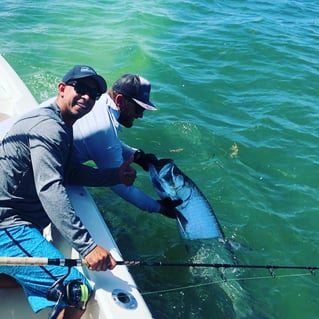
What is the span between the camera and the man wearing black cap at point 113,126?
14.1 feet

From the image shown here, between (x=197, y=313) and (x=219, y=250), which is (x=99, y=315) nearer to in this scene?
(x=197, y=313)

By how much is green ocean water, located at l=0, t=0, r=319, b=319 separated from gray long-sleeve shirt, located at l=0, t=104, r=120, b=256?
185 cm

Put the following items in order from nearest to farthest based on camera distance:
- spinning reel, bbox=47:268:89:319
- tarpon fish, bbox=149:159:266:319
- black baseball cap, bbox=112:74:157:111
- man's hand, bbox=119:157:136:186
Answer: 1. spinning reel, bbox=47:268:89:319
2. man's hand, bbox=119:157:136:186
3. black baseball cap, bbox=112:74:157:111
4. tarpon fish, bbox=149:159:266:319

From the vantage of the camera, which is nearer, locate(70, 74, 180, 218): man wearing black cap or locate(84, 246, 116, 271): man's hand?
locate(84, 246, 116, 271): man's hand

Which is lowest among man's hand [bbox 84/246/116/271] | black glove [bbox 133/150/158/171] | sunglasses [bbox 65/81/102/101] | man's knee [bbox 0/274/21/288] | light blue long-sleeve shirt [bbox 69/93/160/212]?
man's knee [bbox 0/274/21/288]

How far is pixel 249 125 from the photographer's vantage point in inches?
312

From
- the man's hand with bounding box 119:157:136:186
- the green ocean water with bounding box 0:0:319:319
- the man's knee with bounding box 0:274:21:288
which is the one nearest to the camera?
the man's knee with bounding box 0:274:21:288

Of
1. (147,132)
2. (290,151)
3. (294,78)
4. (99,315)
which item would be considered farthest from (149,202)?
(294,78)

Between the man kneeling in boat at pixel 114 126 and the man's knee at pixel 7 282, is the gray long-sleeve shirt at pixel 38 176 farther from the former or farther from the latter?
the man kneeling in boat at pixel 114 126

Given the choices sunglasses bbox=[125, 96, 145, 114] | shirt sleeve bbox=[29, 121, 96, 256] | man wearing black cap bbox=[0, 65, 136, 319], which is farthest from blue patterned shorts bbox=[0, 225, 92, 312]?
sunglasses bbox=[125, 96, 145, 114]

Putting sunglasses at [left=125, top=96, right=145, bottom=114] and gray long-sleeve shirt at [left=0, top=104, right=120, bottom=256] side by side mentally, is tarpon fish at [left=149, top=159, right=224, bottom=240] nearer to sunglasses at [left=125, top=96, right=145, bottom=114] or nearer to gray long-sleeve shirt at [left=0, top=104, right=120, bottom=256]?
sunglasses at [left=125, top=96, right=145, bottom=114]

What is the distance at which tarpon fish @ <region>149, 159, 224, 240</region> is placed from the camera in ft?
16.2

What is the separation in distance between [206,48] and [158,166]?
6.53m

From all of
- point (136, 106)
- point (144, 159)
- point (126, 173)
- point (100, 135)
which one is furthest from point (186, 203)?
point (100, 135)
